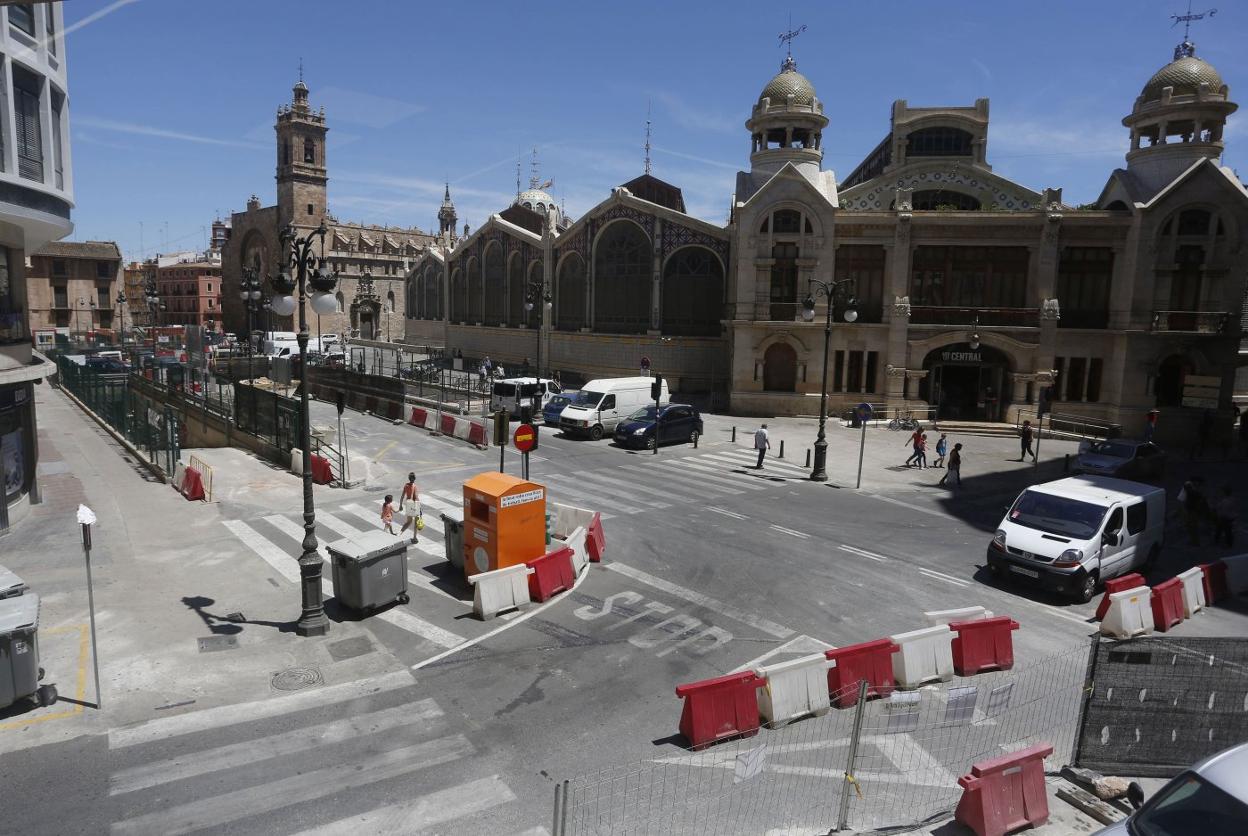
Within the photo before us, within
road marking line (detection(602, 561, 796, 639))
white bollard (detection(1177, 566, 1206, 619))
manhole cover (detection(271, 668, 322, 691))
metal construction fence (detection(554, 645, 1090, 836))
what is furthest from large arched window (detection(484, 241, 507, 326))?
metal construction fence (detection(554, 645, 1090, 836))

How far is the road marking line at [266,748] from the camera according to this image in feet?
25.7

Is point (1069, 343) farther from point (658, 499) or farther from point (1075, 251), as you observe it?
point (658, 499)

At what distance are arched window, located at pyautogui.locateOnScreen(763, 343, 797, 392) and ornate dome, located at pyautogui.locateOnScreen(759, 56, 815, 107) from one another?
11.9 meters

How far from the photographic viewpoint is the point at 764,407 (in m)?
→ 37.2

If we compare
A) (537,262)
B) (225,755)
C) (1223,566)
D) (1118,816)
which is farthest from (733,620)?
(537,262)

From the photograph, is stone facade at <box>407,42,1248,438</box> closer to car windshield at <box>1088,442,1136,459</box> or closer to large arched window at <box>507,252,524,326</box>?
car windshield at <box>1088,442,1136,459</box>

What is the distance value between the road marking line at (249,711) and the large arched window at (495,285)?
47103mm

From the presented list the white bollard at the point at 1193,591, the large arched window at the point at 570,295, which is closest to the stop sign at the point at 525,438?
the white bollard at the point at 1193,591

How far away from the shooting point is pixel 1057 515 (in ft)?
46.5

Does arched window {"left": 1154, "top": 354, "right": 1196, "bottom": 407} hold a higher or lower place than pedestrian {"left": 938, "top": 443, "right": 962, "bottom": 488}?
higher

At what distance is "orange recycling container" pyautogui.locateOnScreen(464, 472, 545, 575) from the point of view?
529 inches

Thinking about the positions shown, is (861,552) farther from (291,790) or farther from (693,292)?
(693,292)

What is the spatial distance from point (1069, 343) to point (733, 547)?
26.7 meters

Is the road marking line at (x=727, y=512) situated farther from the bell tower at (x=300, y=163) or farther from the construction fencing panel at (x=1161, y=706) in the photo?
the bell tower at (x=300, y=163)
